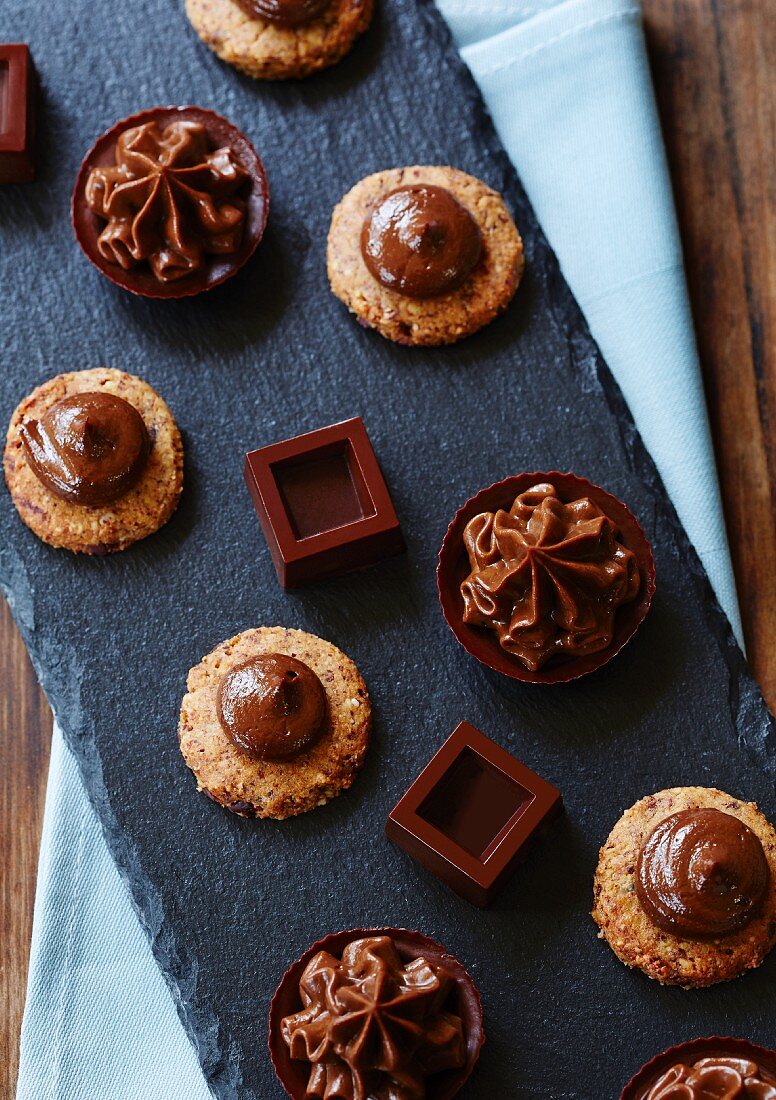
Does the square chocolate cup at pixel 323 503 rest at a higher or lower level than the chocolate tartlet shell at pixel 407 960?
higher

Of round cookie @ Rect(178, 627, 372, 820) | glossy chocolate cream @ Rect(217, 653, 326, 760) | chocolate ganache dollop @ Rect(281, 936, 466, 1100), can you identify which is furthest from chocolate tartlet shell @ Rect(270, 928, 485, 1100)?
glossy chocolate cream @ Rect(217, 653, 326, 760)

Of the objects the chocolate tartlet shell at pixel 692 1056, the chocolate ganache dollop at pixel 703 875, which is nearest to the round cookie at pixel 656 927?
the chocolate ganache dollop at pixel 703 875

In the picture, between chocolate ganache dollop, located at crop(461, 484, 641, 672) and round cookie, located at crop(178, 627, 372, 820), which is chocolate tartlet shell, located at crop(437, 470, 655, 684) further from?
round cookie, located at crop(178, 627, 372, 820)

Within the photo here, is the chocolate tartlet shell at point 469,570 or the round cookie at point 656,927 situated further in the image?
the chocolate tartlet shell at point 469,570

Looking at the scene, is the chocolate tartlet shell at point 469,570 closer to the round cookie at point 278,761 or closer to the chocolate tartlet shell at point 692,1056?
the round cookie at point 278,761

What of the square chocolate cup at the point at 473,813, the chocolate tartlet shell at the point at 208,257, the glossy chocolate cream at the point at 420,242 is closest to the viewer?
the square chocolate cup at the point at 473,813

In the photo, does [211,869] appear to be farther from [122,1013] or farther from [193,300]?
[193,300]
